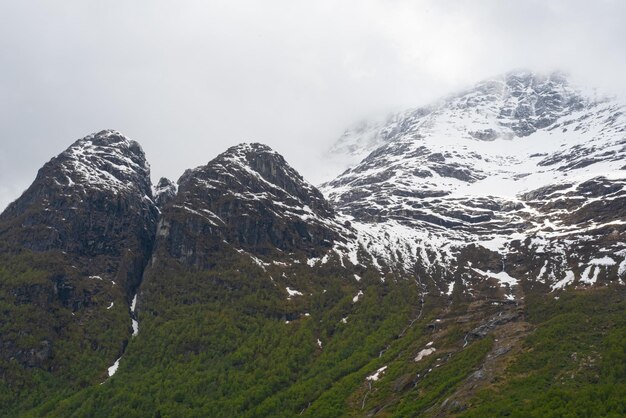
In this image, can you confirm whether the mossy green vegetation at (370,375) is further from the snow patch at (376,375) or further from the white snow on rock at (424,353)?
the white snow on rock at (424,353)

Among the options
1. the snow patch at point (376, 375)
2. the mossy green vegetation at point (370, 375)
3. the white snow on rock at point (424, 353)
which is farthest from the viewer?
the white snow on rock at point (424, 353)

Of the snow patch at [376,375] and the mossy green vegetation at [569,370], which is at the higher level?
the snow patch at [376,375]

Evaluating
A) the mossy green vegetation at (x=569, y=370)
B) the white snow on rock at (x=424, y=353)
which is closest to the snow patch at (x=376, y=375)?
the white snow on rock at (x=424, y=353)

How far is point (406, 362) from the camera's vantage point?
169m

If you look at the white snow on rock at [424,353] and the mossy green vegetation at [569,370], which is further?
the white snow on rock at [424,353]

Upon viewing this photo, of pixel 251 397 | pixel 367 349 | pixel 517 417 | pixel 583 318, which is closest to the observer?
pixel 517 417

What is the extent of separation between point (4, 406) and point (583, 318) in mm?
170024

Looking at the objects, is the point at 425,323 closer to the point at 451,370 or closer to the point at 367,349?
the point at 367,349

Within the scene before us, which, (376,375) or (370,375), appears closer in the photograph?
(376,375)

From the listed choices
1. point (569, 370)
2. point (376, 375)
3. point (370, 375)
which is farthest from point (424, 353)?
point (569, 370)

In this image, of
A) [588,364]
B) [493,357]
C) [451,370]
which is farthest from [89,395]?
[588,364]

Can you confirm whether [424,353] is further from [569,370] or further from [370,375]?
[569,370]

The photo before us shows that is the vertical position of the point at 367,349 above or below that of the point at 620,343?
above

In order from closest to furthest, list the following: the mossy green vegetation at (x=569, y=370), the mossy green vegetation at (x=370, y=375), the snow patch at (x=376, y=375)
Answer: the mossy green vegetation at (x=569, y=370) < the mossy green vegetation at (x=370, y=375) < the snow patch at (x=376, y=375)
